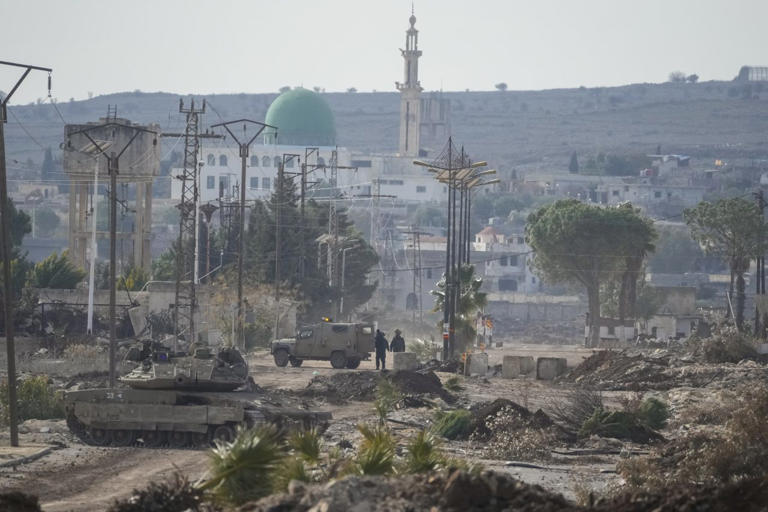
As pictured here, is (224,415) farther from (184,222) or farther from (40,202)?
(40,202)

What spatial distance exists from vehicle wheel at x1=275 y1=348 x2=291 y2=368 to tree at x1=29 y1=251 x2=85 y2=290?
53.0 ft

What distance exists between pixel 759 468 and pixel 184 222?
1245 inches

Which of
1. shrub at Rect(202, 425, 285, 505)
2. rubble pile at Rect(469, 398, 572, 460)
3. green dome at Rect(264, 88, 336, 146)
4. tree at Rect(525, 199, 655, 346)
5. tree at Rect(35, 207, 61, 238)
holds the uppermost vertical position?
green dome at Rect(264, 88, 336, 146)

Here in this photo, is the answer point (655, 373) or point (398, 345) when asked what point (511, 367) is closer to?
point (398, 345)

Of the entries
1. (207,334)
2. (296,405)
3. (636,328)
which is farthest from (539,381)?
(636,328)

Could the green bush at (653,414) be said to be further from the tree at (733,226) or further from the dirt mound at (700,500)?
the tree at (733,226)

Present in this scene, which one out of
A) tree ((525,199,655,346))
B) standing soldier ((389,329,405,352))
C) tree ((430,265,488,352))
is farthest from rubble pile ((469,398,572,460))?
tree ((525,199,655,346))

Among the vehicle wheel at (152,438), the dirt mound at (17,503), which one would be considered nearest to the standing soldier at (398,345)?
A: the vehicle wheel at (152,438)

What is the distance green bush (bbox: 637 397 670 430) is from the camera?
29656 millimetres

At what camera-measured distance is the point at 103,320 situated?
2144 inches

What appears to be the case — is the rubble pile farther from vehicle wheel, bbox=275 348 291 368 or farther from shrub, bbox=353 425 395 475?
vehicle wheel, bbox=275 348 291 368

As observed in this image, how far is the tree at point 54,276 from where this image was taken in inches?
2416

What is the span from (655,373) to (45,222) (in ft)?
470

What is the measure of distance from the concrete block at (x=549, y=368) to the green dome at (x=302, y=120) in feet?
389
